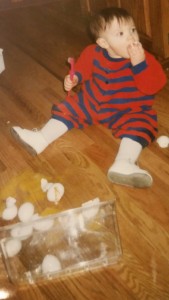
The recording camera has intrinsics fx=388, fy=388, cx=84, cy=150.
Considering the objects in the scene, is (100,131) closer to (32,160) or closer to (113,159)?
(113,159)

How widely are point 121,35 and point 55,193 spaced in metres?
0.53

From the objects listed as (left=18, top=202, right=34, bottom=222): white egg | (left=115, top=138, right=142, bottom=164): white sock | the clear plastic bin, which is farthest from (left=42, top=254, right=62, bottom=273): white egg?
(left=115, top=138, right=142, bottom=164): white sock

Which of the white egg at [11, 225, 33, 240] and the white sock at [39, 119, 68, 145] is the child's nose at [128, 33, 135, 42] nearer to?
the white sock at [39, 119, 68, 145]

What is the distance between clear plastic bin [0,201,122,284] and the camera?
0.97 m

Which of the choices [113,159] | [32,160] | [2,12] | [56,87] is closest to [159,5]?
[56,87]

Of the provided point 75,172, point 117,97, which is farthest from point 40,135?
point 117,97

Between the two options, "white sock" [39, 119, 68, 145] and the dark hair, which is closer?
the dark hair

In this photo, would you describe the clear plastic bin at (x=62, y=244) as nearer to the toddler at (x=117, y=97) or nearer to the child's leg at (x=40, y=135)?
the toddler at (x=117, y=97)

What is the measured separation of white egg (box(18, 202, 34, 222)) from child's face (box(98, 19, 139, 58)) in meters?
0.56

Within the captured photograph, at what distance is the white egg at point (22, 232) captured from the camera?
0.96 m

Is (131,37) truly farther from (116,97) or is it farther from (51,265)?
(51,265)

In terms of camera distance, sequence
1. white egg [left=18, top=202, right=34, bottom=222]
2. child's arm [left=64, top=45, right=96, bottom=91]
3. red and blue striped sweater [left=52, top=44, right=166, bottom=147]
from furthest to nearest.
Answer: child's arm [left=64, top=45, right=96, bottom=91], red and blue striped sweater [left=52, top=44, right=166, bottom=147], white egg [left=18, top=202, right=34, bottom=222]

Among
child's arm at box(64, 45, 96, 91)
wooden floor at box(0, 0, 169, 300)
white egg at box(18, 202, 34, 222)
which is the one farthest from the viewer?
child's arm at box(64, 45, 96, 91)

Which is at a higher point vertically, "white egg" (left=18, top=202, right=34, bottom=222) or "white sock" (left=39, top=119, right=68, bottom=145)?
"white sock" (left=39, top=119, right=68, bottom=145)
